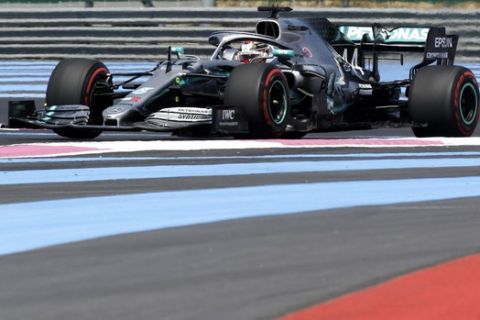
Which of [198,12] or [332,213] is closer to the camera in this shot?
[332,213]

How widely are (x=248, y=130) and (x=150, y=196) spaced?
3484 mm

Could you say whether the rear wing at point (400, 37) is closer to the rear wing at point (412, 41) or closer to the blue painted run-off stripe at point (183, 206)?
the rear wing at point (412, 41)

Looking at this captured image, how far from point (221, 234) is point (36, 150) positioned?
12.8ft

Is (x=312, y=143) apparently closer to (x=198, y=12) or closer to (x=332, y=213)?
(x=332, y=213)

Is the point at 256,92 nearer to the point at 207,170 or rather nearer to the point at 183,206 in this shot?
the point at 207,170

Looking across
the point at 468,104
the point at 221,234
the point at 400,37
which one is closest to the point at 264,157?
the point at 468,104

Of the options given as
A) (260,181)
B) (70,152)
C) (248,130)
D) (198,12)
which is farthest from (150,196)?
(198,12)

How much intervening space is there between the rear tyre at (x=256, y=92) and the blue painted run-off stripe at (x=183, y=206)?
2.58m

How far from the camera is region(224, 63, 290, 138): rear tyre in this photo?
10.8 m

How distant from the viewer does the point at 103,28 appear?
22.5m

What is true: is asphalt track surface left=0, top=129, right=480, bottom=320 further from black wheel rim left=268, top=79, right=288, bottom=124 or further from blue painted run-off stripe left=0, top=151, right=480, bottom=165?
black wheel rim left=268, top=79, right=288, bottom=124

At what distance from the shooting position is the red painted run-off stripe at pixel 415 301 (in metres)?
4.66

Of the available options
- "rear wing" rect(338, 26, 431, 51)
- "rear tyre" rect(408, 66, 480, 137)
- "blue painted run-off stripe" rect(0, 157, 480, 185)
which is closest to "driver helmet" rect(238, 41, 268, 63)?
"rear wing" rect(338, 26, 431, 51)

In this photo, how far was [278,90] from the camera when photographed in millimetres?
11125
